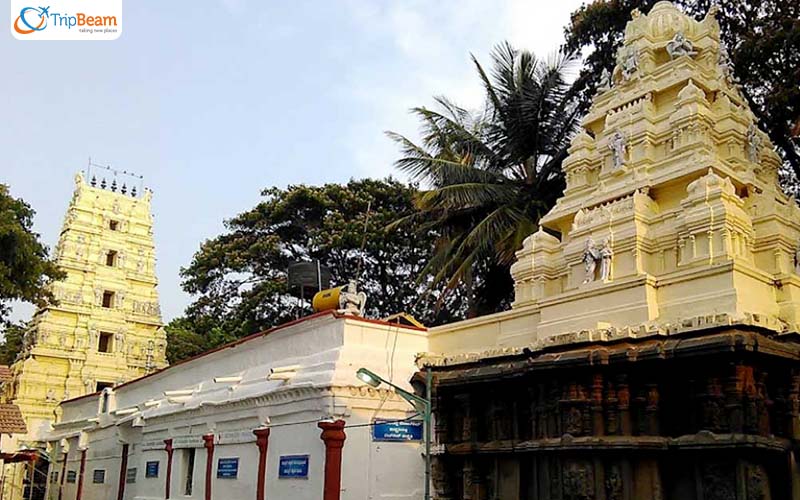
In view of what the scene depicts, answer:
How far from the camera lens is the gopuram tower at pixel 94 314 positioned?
31891mm

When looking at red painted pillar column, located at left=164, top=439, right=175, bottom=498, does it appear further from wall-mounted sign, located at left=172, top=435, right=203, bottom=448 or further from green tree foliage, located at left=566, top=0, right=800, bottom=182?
green tree foliage, located at left=566, top=0, right=800, bottom=182

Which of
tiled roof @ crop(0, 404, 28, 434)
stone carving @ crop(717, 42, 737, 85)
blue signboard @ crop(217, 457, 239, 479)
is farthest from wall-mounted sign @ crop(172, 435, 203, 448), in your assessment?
stone carving @ crop(717, 42, 737, 85)

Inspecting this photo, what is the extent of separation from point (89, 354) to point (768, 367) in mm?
30004

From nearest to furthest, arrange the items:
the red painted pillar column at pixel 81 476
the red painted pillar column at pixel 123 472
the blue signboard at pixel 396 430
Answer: the blue signboard at pixel 396 430 → the red painted pillar column at pixel 123 472 → the red painted pillar column at pixel 81 476

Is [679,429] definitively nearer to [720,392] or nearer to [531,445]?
[720,392]

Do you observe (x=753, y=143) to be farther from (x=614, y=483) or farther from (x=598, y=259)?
(x=614, y=483)

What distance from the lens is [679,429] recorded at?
9.26 metres

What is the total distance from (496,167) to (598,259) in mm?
9650

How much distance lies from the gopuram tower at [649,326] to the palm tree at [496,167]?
4791 mm

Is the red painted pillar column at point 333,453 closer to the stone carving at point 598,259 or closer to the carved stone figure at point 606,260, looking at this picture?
the stone carving at point 598,259

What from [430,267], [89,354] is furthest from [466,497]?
[89,354]

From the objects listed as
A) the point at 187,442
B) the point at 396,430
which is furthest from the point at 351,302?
the point at 187,442

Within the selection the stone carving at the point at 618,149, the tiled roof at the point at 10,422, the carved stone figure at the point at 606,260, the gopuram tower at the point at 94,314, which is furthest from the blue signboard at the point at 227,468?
the gopuram tower at the point at 94,314

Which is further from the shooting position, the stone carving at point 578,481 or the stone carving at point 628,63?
the stone carving at point 628,63
